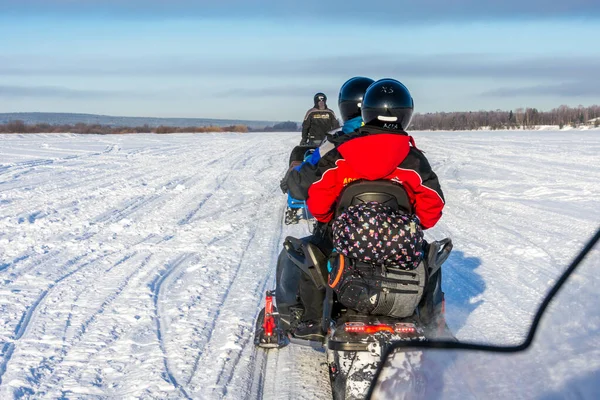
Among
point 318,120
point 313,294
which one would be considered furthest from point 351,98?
point 318,120

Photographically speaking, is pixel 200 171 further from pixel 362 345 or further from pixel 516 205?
pixel 362 345

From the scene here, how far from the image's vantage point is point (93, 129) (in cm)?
4803

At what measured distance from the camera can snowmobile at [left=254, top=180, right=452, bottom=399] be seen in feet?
9.33

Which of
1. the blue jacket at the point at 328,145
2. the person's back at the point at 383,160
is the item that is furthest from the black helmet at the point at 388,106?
the blue jacket at the point at 328,145

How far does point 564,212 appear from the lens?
9461 millimetres

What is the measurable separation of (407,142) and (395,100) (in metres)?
0.33

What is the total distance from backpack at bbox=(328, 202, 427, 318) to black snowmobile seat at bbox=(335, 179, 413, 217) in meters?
0.16

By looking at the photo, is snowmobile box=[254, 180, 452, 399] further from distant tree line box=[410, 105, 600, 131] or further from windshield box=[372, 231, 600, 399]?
distant tree line box=[410, 105, 600, 131]

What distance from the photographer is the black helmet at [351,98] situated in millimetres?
4785

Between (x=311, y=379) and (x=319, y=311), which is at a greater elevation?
(x=319, y=311)

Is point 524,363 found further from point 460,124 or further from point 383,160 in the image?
point 460,124

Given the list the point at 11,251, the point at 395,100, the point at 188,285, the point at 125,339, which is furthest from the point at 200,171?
the point at 395,100

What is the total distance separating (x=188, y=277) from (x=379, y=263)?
10.8ft

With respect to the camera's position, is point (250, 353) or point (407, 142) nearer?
point (407, 142)
